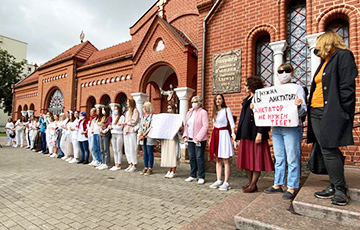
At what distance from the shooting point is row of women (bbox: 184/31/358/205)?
2.29 metres

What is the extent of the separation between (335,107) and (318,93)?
1.14 feet

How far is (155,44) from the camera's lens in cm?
963

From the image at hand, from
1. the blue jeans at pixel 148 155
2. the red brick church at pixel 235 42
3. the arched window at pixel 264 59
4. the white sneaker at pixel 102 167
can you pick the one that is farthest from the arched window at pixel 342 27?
the white sneaker at pixel 102 167

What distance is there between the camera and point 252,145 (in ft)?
12.1

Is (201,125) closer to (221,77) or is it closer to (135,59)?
(221,77)

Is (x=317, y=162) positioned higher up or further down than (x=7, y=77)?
further down

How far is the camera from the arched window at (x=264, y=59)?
20.0 ft

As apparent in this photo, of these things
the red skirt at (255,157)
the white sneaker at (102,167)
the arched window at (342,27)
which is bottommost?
the white sneaker at (102,167)

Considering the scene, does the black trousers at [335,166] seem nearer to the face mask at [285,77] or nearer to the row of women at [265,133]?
the row of women at [265,133]

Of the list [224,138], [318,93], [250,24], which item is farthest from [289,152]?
[250,24]

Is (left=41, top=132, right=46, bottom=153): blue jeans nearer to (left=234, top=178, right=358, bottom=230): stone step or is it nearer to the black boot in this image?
(left=234, top=178, right=358, bottom=230): stone step

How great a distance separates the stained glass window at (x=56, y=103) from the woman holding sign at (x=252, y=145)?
1610cm

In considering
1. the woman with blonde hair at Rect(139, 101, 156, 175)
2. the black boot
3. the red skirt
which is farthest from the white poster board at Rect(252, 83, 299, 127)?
the woman with blonde hair at Rect(139, 101, 156, 175)

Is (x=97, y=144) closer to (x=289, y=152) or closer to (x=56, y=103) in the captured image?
(x=289, y=152)
